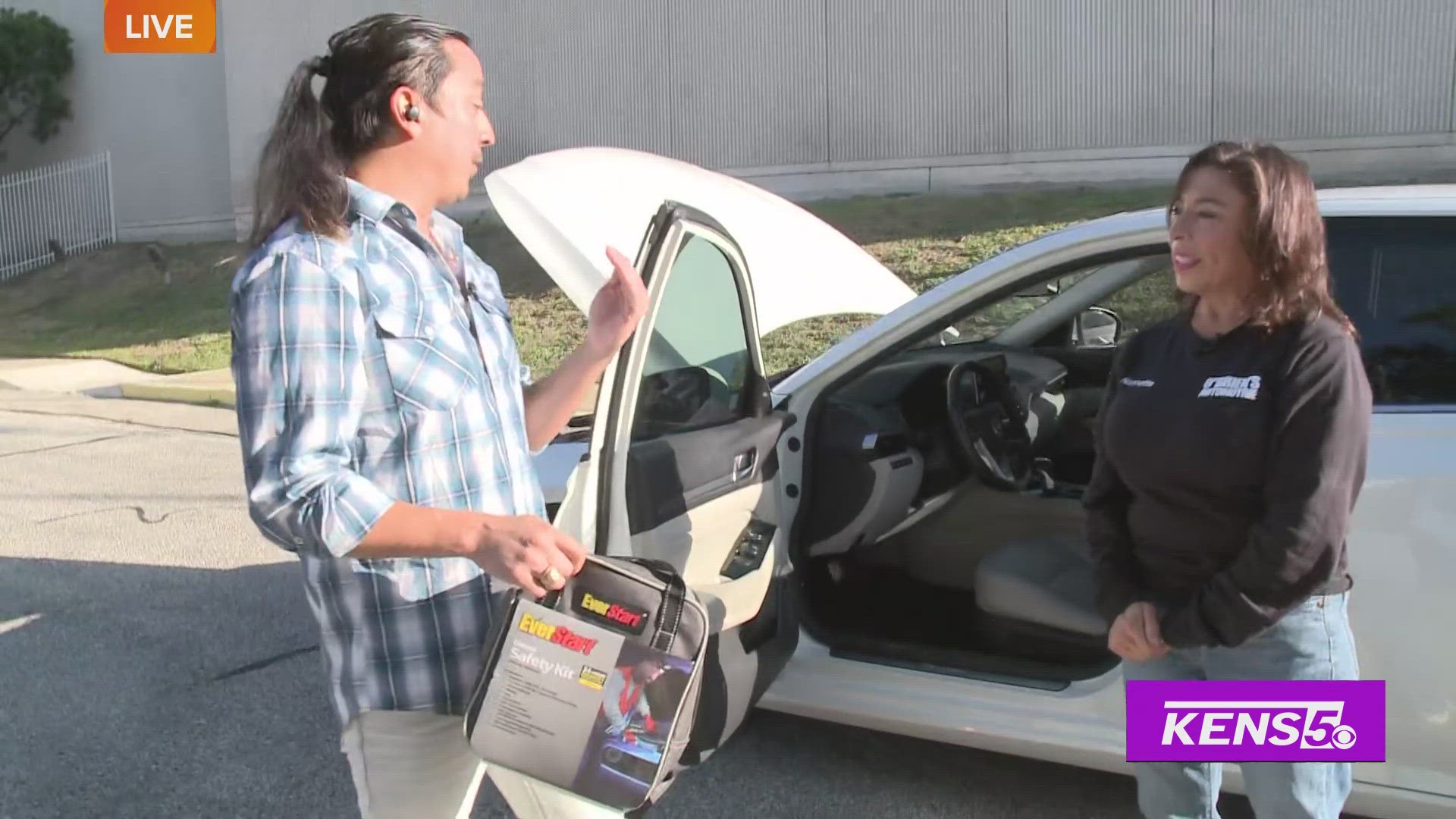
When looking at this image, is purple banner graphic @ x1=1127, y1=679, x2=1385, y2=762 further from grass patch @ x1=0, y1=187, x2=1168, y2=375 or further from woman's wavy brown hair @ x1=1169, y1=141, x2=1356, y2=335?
grass patch @ x1=0, y1=187, x2=1168, y2=375

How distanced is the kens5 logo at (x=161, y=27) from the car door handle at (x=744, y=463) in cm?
2222

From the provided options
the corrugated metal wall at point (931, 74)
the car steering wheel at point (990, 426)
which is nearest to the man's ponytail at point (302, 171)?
the car steering wheel at point (990, 426)

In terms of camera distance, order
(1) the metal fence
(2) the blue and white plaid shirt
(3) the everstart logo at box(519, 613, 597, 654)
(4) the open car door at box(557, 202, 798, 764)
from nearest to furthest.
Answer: (2) the blue and white plaid shirt < (3) the everstart logo at box(519, 613, 597, 654) < (4) the open car door at box(557, 202, 798, 764) < (1) the metal fence

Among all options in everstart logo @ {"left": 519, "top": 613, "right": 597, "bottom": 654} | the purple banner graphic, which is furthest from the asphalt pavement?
everstart logo @ {"left": 519, "top": 613, "right": 597, "bottom": 654}

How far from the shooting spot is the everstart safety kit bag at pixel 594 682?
5.66 ft

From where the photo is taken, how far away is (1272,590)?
77.1 inches

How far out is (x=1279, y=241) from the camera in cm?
198

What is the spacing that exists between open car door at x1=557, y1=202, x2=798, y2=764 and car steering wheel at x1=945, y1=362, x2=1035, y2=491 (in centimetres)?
84

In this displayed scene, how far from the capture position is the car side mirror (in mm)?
4508

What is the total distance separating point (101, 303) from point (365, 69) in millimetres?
19227

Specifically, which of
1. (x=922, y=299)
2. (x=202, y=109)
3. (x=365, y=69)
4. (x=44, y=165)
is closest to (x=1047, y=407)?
(x=922, y=299)

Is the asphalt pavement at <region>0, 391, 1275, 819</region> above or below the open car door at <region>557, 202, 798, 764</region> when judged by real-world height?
below

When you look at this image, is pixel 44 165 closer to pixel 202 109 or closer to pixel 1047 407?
pixel 202 109

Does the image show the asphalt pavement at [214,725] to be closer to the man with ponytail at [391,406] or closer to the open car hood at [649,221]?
the open car hood at [649,221]
